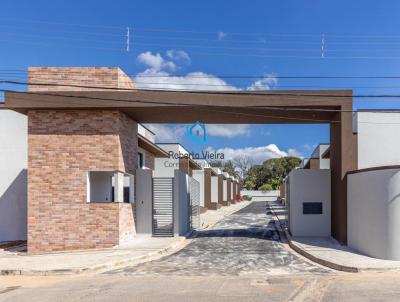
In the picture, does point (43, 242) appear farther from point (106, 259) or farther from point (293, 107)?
point (293, 107)

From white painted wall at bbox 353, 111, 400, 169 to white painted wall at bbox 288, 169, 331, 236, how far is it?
8.54 feet

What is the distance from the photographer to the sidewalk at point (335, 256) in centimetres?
1138

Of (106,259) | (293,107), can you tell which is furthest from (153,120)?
(106,259)

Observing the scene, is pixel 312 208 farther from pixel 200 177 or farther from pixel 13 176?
pixel 200 177

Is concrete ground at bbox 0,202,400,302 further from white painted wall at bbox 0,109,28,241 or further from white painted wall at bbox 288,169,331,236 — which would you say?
white painted wall at bbox 0,109,28,241

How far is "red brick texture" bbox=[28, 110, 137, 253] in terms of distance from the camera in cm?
1598

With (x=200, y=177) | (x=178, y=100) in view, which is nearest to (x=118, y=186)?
(x=178, y=100)

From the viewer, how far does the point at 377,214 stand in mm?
12875

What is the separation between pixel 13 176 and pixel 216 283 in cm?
Result: 1323

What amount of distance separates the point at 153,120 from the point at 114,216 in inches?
197

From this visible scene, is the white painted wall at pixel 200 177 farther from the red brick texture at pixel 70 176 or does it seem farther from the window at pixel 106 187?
the red brick texture at pixel 70 176

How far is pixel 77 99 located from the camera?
1591 cm

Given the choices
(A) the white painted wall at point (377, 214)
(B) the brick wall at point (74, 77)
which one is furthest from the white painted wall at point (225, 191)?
(A) the white painted wall at point (377, 214)

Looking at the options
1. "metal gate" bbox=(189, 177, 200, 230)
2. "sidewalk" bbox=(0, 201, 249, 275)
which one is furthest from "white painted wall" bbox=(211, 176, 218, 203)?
"sidewalk" bbox=(0, 201, 249, 275)
